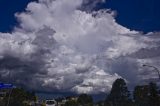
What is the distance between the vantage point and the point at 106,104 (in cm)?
15638

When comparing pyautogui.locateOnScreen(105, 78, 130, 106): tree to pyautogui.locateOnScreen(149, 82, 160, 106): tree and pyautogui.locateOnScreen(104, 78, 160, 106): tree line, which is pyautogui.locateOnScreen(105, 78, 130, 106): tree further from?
pyautogui.locateOnScreen(149, 82, 160, 106): tree

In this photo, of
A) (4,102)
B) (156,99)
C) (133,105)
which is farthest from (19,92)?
(156,99)

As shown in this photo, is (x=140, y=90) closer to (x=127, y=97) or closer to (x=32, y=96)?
(x=127, y=97)

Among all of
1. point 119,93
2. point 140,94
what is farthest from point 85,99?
point 140,94

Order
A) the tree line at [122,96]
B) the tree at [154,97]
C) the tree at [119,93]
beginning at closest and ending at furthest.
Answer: the tree at [154,97] < the tree line at [122,96] < the tree at [119,93]

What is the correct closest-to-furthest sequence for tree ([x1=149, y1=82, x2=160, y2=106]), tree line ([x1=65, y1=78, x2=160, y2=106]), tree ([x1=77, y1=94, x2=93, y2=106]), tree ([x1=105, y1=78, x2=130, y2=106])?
1. tree ([x1=149, y1=82, x2=160, y2=106])
2. tree line ([x1=65, y1=78, x2=160, y2=106])
3. tree ([x1=105, y1=78, x2=130, y2=106])
4. tree ([x1=77, y1=94, x2=93, y2=106])

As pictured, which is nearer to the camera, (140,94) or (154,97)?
(154,97)

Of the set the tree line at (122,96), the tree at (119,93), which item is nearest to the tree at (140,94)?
the tree line at (122,96)

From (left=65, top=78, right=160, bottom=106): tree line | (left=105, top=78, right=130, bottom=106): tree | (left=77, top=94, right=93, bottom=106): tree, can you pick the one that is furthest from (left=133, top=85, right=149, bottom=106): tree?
(left=77, top=94, right=93, bottom=106): tree

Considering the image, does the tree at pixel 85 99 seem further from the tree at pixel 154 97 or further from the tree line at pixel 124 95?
the tree at pixel 154 97

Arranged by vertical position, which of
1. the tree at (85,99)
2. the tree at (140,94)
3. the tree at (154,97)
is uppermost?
the tree at (85,99)

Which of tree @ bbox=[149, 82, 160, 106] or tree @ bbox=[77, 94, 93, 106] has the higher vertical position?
tree @ bbox=[77, 94, 93, 106]

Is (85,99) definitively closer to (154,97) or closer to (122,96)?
(122,96)

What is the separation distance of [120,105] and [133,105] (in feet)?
→ 68.7
